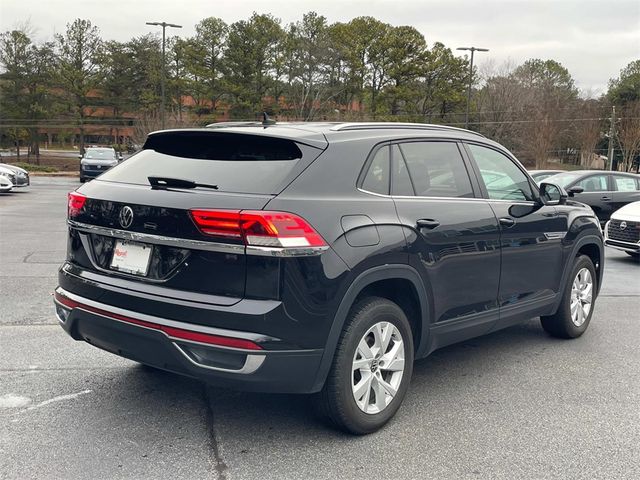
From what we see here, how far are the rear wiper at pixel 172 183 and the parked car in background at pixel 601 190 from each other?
12.2 meters

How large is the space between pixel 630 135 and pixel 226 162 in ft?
188

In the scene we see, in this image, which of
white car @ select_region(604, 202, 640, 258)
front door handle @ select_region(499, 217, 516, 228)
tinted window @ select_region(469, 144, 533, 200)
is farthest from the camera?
white car @ select_region(604, 202, 640, 258)

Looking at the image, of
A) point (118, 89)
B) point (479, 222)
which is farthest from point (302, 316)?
point (118, 89)

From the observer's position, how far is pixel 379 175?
3777mm

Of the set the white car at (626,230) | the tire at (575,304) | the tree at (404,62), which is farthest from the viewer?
the tree at (404,62)

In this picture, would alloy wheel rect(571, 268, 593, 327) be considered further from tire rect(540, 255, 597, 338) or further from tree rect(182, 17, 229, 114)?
tree rect(182, 17, 229, 114)

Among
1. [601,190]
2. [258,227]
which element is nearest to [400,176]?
[258,227]

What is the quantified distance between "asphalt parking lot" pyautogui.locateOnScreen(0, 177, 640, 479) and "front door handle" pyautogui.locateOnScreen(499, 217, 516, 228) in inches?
44.6

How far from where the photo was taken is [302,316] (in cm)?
316

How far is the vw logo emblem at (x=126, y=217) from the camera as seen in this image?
134 inches

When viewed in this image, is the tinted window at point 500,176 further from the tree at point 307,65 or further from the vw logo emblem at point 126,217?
the tree at point 307,65

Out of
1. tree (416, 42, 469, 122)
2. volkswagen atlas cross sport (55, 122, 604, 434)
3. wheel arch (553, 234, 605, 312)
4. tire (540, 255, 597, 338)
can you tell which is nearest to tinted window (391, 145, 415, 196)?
volkswagen atlas cross sport (55, 122, 604, 434)

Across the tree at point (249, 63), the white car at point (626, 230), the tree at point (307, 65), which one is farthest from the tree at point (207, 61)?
the white car at point (626, 230)

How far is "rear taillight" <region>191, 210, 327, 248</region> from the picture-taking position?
10.1 feet
